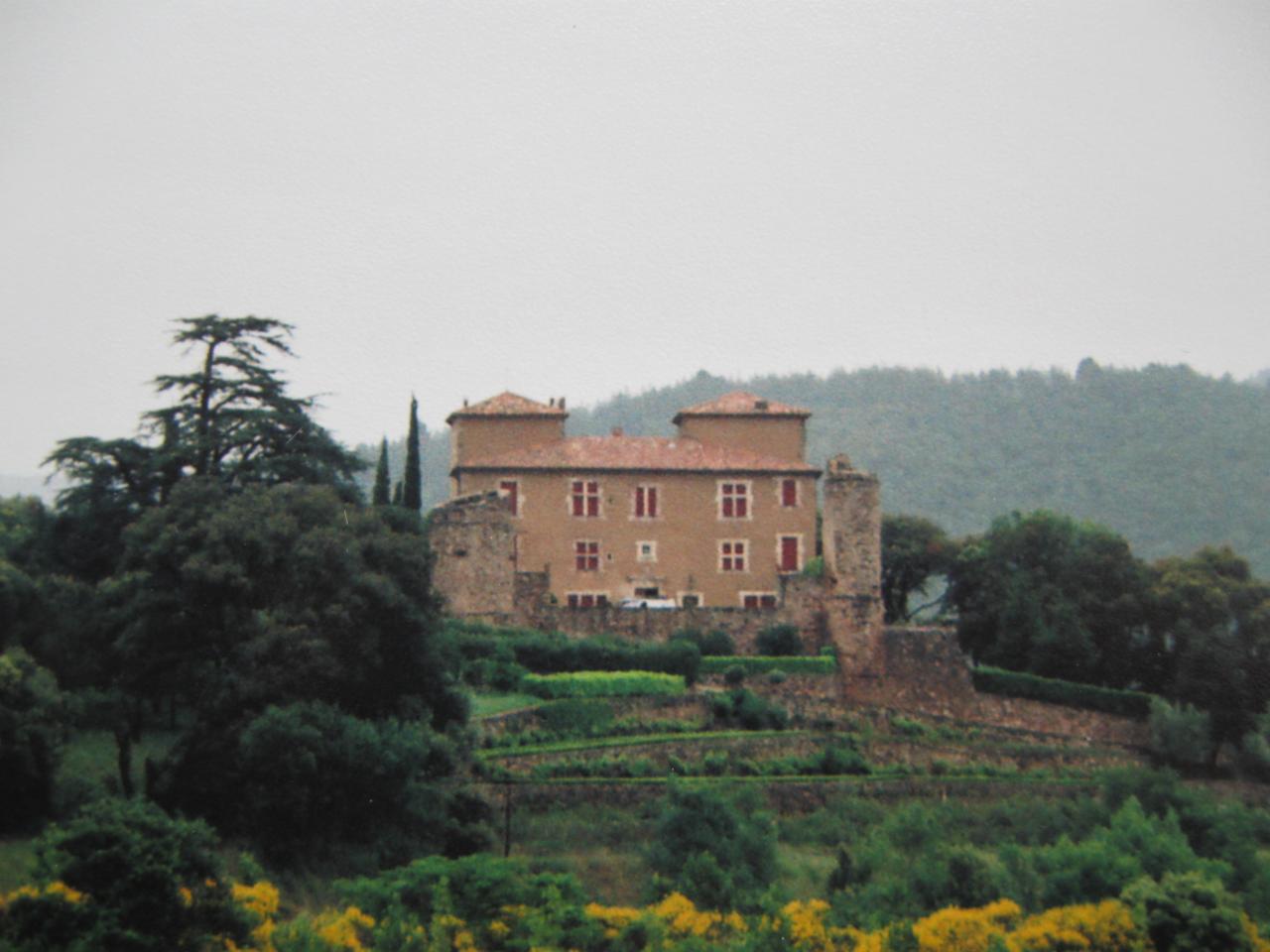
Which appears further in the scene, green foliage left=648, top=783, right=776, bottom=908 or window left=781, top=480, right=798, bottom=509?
window left=781, top=480, right=798, bottom=509

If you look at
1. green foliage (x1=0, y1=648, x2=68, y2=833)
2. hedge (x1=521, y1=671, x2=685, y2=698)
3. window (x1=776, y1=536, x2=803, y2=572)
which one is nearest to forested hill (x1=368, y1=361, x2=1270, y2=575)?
window (x1=776, y1=536, x2=803, y2=572)

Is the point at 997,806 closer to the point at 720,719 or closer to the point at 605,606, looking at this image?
the point at 720,719

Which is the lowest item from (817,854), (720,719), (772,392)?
(817,854)

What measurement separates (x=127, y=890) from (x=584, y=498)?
25.3 meters

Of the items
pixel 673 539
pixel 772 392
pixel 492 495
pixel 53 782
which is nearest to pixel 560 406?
pixel 673 539

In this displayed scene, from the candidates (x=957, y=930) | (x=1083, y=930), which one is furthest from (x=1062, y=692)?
(x=957, y=930)

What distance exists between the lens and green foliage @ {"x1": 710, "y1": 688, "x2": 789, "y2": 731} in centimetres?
3450

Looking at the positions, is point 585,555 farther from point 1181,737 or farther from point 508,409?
point 1181,737

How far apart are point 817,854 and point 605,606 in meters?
10.6

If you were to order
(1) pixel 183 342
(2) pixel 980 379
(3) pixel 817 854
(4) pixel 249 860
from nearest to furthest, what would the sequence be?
(4) pixel 249 860
(3) pixel 817 854
(1) pixel 183 342
(2) pixel 980 379

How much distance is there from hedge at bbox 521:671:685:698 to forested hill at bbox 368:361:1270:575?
36684 millimetres

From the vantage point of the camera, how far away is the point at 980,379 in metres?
106

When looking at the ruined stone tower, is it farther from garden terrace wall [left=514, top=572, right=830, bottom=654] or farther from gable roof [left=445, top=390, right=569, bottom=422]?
gable roof [left=445, top=390, right=569, bottom=422]

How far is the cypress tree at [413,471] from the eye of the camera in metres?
41.3
